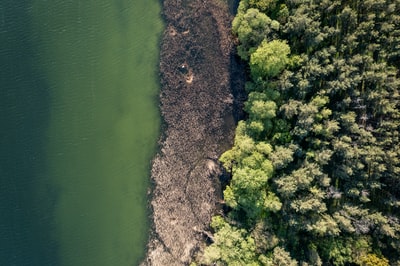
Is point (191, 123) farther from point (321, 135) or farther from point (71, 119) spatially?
point (321, 135)

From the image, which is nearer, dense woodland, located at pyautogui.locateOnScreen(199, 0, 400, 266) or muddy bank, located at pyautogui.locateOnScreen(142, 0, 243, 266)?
dense woodland, located at pyautogui.locateOnScreen(199, 0, 400, 266)

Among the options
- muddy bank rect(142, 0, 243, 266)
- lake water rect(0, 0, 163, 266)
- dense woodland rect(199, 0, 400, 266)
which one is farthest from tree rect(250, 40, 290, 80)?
lake water rect(0, 0, 163, 266)

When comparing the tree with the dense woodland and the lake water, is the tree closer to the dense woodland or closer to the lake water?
the dense woodland

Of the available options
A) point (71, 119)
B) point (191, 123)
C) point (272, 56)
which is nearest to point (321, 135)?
point (272, 56)

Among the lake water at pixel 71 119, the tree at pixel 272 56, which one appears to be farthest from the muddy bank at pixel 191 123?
the tree at pixel 272 56

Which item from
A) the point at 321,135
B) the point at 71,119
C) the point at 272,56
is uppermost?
the point at 272,56

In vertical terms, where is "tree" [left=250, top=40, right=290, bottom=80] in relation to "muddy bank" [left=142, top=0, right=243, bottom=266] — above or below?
above
